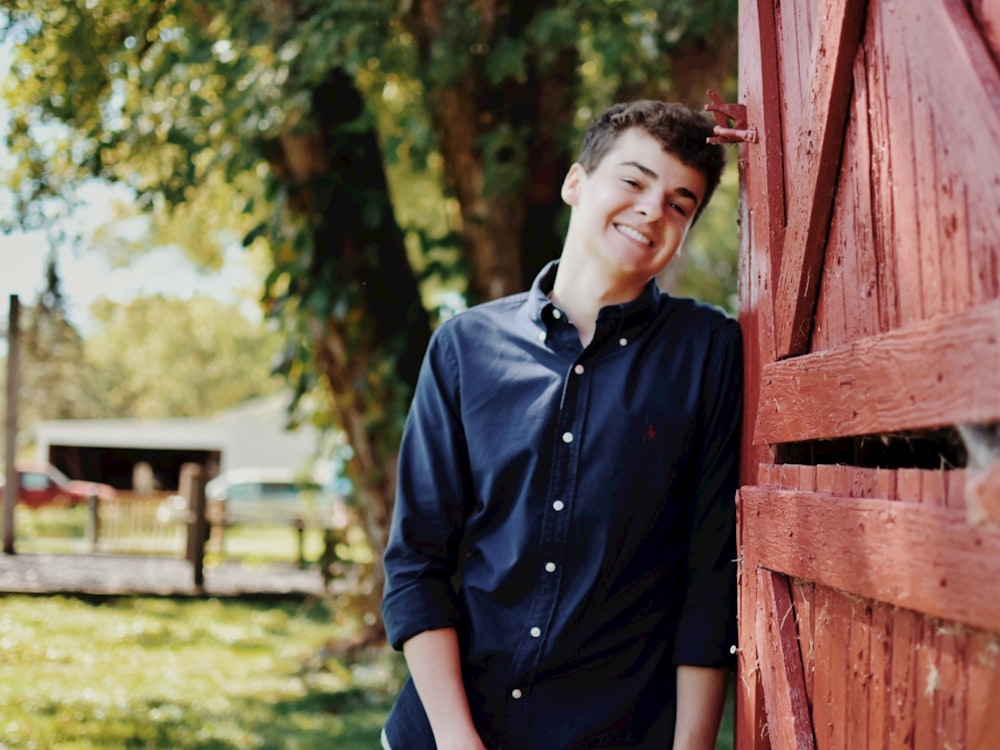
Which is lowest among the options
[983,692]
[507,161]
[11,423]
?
[983,692]

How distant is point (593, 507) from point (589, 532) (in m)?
0.05

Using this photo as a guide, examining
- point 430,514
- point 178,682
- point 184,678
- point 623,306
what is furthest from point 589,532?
point 184,678

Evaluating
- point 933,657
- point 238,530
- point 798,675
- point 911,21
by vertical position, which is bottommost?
point 238,530

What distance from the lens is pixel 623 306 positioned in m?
2.58

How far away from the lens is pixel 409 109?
682 cm

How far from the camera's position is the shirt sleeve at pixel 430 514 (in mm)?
2588

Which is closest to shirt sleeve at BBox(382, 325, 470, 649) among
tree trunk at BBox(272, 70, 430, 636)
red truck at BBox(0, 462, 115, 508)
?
tree trunk at BBox(272, 70, 430, 636)

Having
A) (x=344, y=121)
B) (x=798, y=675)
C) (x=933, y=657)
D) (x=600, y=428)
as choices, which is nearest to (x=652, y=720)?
(x=798, y=675)

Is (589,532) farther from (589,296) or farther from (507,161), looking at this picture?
(507,161)

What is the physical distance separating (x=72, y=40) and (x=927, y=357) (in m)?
5.94

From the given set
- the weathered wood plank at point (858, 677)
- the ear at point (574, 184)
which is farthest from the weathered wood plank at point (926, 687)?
the ear at point (574, 184)

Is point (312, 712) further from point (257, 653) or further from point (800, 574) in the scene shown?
point (800, 574)

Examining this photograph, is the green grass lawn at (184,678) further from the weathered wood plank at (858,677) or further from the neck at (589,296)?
the weathered wood plank at (858,677)

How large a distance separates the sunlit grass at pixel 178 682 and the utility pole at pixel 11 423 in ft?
7.24
